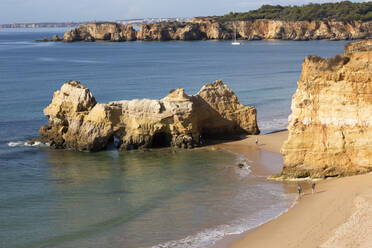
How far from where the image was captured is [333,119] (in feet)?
88.5

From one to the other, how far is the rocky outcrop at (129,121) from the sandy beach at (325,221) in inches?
444

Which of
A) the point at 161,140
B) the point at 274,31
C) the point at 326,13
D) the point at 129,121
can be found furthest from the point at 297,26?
the point at 129,121

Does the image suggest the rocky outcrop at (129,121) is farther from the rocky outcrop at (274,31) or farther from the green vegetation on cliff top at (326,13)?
the green vegetation on cliff top at (326,13)

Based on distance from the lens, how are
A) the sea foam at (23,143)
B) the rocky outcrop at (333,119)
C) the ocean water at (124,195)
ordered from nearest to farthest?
the ocean water at (124,195) → the rocky outcrop at (333,119) → the sea foam at (23,143)

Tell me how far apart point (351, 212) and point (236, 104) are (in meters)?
18.5

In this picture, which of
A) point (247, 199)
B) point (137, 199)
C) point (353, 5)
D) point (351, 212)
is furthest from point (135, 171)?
point (353, 5)

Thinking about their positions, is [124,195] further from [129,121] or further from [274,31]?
[274,31]

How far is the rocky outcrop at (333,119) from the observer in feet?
86.6

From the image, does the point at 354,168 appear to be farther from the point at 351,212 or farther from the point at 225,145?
the point at 225,145

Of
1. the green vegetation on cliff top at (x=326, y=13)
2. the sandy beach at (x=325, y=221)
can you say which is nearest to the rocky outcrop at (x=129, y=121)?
the sandy beach at (x=325, y=221)

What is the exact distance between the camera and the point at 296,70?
8325cm


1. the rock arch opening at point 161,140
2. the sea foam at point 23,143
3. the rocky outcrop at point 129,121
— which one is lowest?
the sea foam at point 23,143

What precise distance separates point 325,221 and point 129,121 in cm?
1758

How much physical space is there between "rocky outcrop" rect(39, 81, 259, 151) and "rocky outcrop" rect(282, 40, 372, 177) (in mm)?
10024
